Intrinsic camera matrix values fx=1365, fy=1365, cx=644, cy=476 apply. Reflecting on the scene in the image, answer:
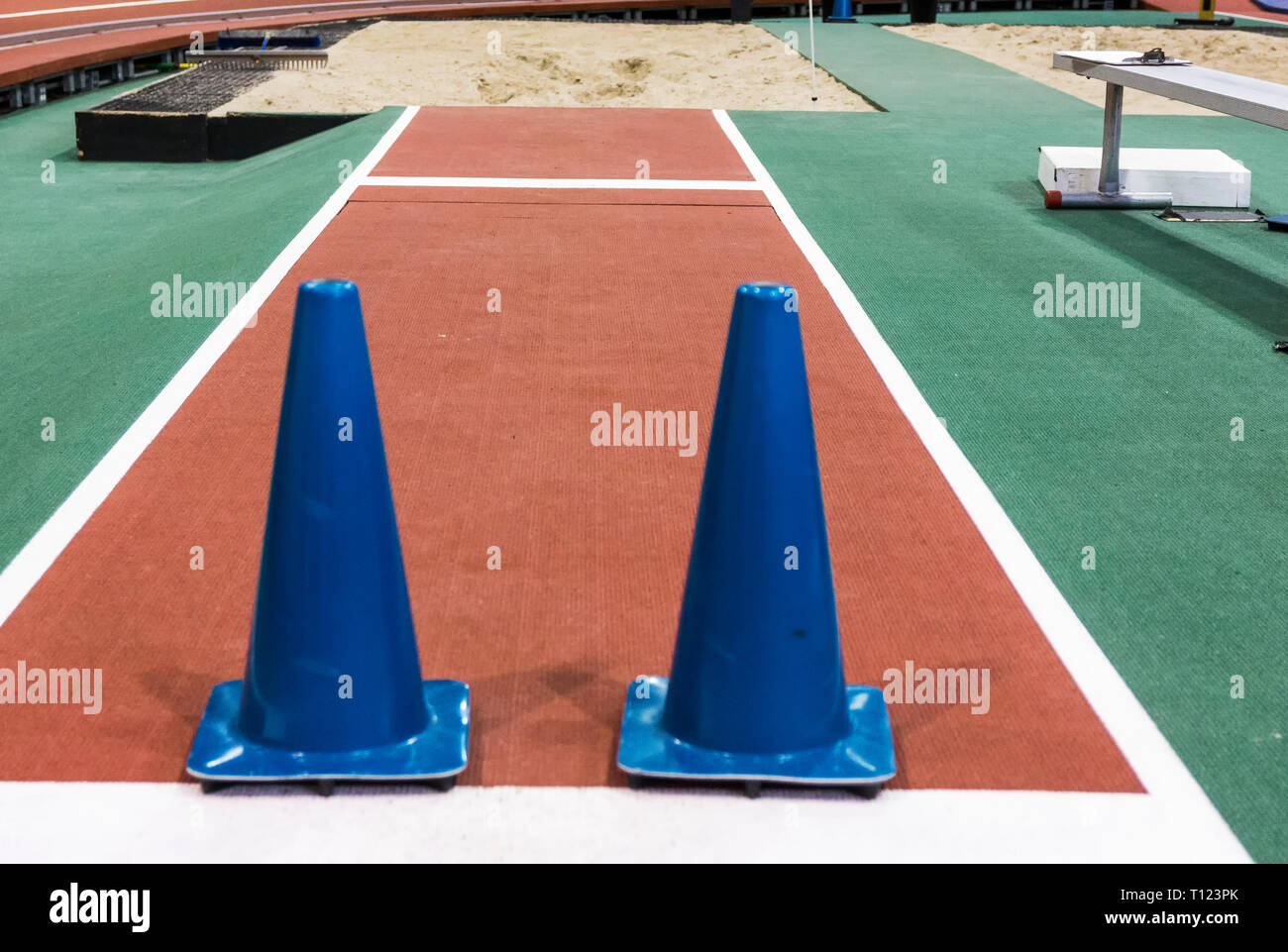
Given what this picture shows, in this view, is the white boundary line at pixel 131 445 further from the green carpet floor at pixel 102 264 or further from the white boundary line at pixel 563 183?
the white boundary line at pixel 563 183

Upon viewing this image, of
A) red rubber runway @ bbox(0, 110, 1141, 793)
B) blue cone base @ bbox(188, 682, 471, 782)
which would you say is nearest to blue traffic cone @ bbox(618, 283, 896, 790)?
red rubber runway @ bbox(0, 110, 1141, 793)

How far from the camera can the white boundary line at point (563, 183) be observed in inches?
381

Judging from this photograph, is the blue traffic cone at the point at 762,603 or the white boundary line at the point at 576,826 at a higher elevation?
the blue traffic cone at the point at 762,603

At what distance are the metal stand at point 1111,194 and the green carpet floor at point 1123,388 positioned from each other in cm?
17

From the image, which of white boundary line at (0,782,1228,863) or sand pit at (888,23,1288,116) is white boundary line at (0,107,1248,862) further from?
sand pit at (888,23,1288,116)

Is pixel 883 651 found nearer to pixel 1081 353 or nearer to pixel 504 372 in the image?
pixel 504 372

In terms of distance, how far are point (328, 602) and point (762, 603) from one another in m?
0.98

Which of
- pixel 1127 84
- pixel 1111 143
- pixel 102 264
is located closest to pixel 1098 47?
pixel 1111 143

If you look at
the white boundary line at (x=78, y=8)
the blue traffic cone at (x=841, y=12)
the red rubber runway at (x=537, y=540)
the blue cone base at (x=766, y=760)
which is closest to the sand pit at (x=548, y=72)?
the blue traffic cone at (x=841, y=12)

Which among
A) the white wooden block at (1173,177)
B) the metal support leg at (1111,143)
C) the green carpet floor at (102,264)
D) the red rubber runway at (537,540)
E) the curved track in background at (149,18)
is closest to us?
the red rubber runway at (537,540)

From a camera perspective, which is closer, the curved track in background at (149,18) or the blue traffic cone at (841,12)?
the curved track in background at (149,18)

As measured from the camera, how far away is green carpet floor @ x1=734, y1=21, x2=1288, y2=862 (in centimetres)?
372

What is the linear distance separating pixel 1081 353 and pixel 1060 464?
1457 mm

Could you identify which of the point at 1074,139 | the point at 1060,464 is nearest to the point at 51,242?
the point at 1060,464
